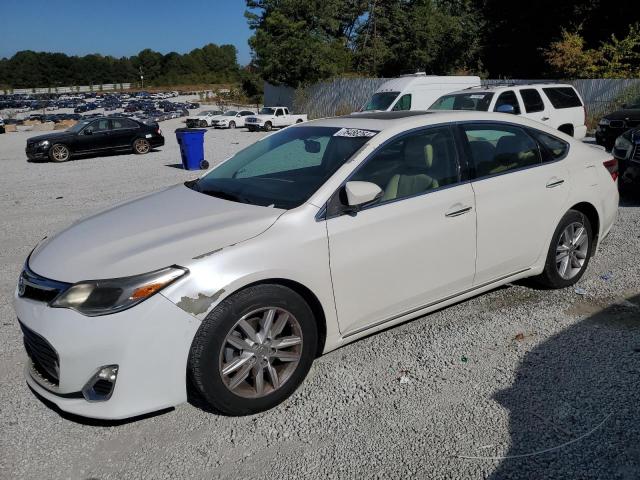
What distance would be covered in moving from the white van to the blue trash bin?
673 centimetres

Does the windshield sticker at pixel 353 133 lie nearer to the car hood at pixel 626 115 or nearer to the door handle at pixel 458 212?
the door handle at pixel 458 212

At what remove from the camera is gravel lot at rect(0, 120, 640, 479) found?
2680mm

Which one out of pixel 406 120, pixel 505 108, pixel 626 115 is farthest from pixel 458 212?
pixel 626 115

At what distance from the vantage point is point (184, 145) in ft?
46.7

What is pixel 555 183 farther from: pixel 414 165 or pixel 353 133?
pixel 353 133

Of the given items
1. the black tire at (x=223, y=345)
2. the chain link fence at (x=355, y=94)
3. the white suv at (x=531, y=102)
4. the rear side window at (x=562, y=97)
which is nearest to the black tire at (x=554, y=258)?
the black tire at (x=223, y=345)

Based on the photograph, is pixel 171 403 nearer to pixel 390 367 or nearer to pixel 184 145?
pixel 390 367

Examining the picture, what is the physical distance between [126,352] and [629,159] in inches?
292

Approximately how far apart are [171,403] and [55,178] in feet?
41.6

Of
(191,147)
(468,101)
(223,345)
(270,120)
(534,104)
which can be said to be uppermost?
(468,101)

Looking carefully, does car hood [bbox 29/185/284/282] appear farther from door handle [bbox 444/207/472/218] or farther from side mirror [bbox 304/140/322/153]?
door handle [bbox 444/207/472/218]

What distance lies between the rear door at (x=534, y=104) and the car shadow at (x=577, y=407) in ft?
32.5

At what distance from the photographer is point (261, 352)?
303 cm

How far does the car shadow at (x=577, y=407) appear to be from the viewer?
2.61m
